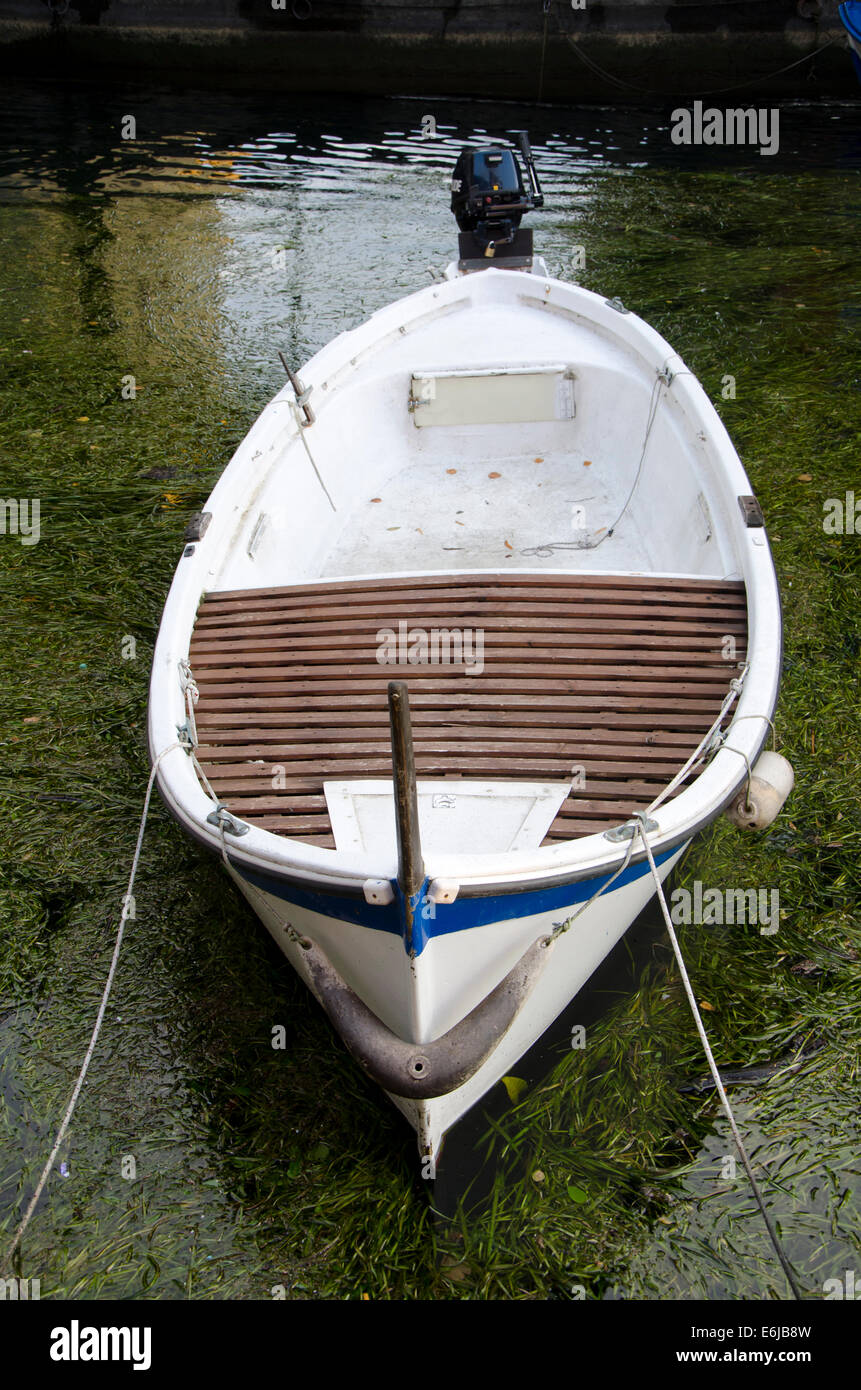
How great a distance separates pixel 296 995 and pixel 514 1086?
849mm

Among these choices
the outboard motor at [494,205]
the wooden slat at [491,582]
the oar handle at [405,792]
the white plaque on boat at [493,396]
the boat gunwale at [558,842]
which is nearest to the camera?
the oar handle at [405,792]

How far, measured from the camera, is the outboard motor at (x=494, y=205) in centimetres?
718

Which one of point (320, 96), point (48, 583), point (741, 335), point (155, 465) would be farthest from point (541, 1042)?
point (320, 96)

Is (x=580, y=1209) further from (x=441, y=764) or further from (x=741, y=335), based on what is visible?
(x=741, y=335)

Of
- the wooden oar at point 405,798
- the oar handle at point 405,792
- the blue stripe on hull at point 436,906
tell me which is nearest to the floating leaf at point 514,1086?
the blue stripe on hull at point 436,906

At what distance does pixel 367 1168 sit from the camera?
10.7 ft

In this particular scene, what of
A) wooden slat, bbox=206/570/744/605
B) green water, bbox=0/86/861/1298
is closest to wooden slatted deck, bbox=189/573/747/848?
wooden slat, bbox=206/570/744/605

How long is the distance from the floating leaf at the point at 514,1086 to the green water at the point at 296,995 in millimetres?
31

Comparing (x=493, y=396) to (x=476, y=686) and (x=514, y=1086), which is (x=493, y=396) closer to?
(x=476, y=686)

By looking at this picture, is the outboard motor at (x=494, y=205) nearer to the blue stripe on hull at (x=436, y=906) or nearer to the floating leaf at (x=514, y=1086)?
the blue stripe on hull at (x=436, y=906)

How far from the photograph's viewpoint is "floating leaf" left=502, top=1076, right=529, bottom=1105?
343 cm

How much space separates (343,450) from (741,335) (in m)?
4.38

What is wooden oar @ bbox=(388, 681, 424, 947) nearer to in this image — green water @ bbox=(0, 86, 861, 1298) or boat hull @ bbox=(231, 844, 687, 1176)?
boat hull @ bbox=(231, 844, 687, 1176)

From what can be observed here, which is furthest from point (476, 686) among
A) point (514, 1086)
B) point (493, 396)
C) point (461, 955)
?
point (493, 396)
